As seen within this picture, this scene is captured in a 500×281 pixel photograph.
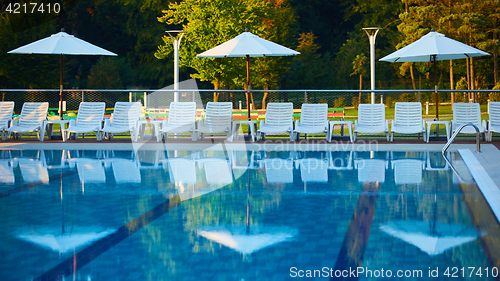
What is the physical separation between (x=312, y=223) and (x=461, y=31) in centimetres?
3221

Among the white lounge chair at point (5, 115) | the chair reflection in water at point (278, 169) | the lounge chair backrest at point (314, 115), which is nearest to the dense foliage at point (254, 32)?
the white lounge chair at point (5, 115)

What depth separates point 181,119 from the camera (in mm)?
12148

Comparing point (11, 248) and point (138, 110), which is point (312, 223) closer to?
point (11, 248)

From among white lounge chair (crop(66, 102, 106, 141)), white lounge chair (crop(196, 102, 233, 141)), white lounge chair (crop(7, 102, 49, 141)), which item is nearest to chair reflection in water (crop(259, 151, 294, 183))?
white lounge chair (crop(196, 102, 233, 141))

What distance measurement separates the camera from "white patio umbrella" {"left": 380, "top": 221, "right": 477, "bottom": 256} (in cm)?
464

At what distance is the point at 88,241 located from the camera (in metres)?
4.84

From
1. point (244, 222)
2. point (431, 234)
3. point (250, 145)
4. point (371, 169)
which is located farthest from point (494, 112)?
point (244, 222)

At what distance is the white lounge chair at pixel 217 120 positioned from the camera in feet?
38.9

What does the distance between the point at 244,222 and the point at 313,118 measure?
6740 mm

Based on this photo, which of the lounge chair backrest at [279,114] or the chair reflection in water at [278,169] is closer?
the chair reflection in water at [278,169]

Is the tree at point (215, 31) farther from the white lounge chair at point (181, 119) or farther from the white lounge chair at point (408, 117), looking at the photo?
the white lounge chair at point (408, 117)

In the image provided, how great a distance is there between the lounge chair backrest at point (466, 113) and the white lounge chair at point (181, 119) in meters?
5.71

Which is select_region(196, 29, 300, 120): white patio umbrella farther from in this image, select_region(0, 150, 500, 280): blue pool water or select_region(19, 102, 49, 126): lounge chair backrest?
select_region(19, 102, 49, 126): lounge chair backrest

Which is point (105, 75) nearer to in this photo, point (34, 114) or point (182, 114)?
point (34, 114)
